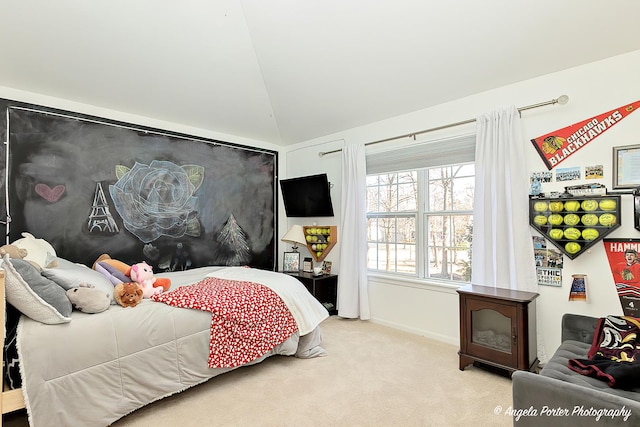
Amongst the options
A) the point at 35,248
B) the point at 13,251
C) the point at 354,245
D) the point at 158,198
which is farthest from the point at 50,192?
the point at 354,245

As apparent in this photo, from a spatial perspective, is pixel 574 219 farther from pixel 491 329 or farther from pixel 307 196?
pixel 307 196

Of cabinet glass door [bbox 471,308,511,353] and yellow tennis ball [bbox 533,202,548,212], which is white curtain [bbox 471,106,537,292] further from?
cabinet glass door [bbox 471,308,511,353]

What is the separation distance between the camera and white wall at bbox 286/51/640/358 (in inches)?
93.9

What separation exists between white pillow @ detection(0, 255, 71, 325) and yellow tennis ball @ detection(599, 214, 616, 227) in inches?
136

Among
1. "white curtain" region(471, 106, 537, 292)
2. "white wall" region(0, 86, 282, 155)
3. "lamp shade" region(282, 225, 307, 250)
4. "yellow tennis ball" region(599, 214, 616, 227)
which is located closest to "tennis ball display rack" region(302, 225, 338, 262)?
"lamp shade" region(282, 225, 307, 250)

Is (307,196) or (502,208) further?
(307,196)

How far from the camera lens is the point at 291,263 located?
4.46m

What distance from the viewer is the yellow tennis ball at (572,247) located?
2.47m

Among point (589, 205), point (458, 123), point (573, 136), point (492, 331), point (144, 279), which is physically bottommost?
point (492, 331)

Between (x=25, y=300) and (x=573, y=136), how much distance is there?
3726mm

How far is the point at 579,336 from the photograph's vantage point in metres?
2.15

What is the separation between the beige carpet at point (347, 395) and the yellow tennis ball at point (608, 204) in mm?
1425

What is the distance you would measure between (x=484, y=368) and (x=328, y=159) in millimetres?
2906

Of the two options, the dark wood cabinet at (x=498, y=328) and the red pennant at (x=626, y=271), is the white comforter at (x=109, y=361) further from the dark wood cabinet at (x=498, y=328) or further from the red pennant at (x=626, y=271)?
the red pennant at (x=626, y=271)
